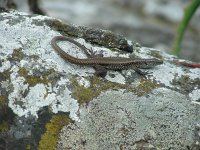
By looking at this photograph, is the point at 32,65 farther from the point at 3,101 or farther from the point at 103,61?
the point at 103,61

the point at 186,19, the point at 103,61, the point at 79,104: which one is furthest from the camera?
the point at 186,19

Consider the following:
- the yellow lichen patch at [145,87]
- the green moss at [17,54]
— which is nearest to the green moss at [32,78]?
the green moss at [17,54]

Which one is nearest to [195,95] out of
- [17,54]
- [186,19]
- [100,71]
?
[100,71]

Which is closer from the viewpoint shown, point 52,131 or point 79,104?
point 52,131

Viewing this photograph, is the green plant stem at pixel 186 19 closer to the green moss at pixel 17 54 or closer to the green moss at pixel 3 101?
the green moss at pixel 17 54

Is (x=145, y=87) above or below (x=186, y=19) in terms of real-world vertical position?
above

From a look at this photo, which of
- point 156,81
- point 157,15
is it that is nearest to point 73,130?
point 156,81
